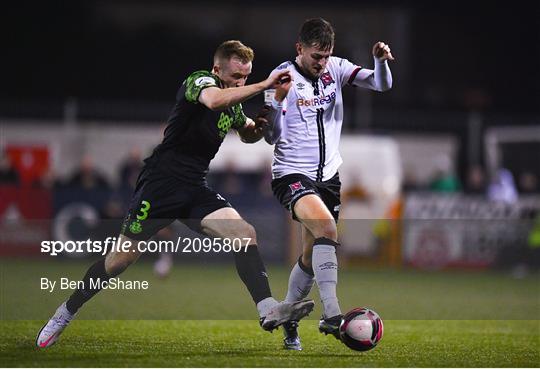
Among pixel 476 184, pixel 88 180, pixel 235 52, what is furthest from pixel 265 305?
pixel 476 184

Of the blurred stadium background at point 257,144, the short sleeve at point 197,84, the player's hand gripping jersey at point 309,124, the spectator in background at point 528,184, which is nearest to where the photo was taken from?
the short sleeve at point 197,84

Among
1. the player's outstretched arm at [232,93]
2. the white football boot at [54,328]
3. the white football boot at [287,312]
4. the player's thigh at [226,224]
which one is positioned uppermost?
the player's outstretched arm at [232,93]

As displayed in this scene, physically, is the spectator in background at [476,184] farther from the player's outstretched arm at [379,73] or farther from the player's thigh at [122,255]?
the player's thigh at [122,255]

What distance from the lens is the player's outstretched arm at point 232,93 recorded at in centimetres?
719

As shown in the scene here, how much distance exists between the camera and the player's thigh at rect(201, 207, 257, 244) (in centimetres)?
777

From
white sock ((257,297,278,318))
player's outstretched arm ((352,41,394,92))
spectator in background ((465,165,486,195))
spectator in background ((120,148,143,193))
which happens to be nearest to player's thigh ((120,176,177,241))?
white sock ((257,297,278,318))

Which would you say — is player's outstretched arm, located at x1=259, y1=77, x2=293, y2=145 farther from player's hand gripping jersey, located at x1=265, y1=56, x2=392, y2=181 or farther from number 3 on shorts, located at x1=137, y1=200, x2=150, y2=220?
number 3 on shorts, located at x1=137, y1=200, x2=150, y2=220

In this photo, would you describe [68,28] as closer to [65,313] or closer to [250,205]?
[250,205]

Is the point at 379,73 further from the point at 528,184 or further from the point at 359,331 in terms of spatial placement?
the point at 528,184

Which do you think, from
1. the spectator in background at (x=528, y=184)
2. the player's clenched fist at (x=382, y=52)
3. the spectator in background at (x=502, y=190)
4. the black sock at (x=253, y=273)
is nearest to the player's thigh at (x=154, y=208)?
the black sock at (x=253, y=273)

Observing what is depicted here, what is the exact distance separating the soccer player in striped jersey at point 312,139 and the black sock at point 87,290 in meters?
1.35

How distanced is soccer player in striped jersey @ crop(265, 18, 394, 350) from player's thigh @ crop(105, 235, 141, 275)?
1130 millimetres

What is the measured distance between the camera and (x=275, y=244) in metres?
18.3

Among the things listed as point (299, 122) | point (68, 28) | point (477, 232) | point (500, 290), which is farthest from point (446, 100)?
point (299, 122)
